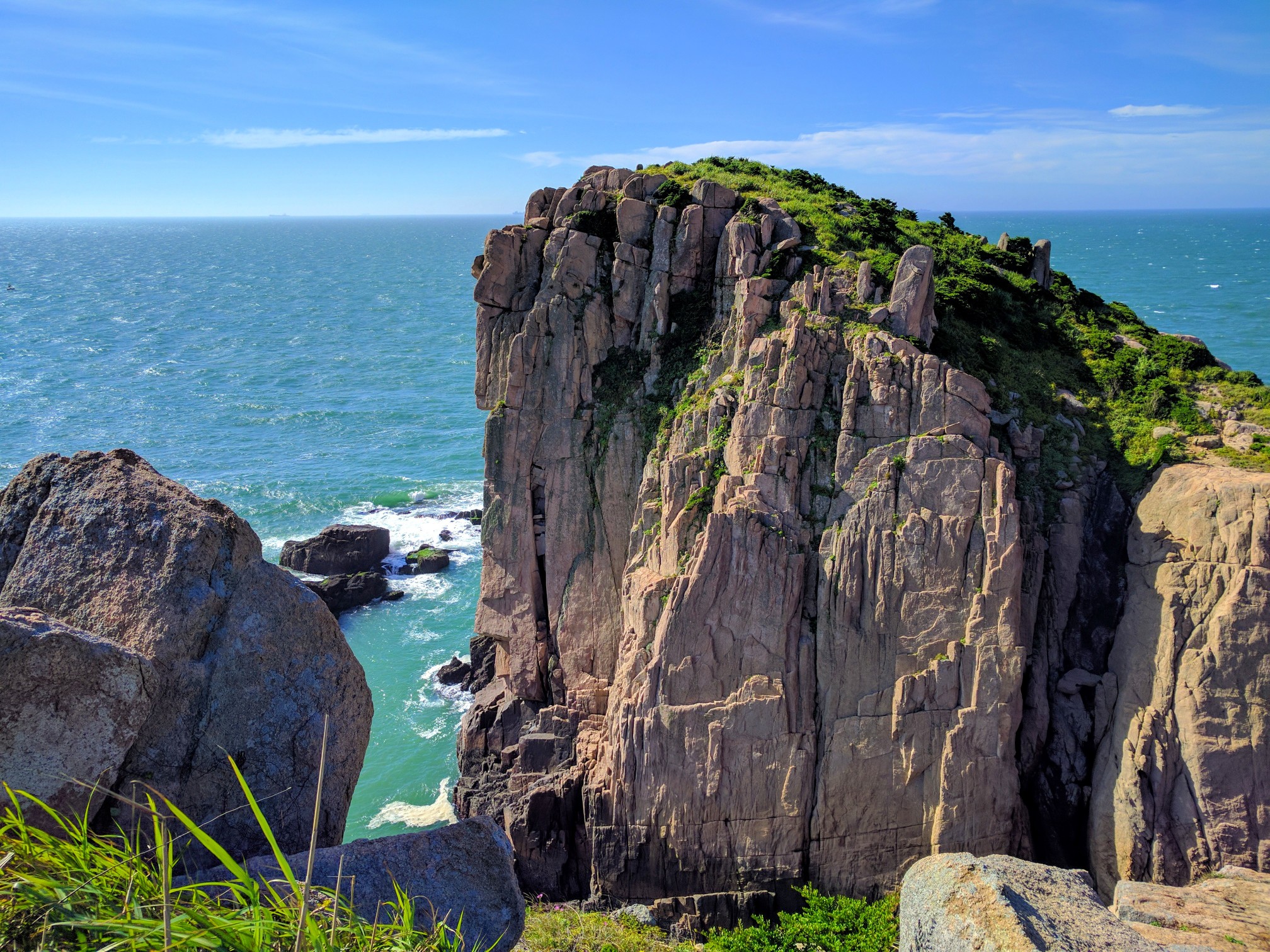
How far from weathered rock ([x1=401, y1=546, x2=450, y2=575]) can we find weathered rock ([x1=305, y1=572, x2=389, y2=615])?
280cm

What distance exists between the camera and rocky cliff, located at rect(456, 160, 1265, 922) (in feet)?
70.8

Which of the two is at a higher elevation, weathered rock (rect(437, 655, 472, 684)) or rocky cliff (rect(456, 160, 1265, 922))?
rocky cliff (rect(456, 160, 1265, 922))

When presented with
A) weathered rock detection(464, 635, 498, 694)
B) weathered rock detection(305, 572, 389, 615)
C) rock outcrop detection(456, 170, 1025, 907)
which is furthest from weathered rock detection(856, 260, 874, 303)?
weathered rock detection(305, 572, 389, 615)

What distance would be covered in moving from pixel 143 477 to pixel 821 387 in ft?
54.4

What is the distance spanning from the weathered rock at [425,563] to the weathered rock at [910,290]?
35.0m

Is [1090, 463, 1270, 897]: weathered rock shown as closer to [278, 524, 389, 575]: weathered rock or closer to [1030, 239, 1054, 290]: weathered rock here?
[1030, 239, 1054, 290]: weathered rock

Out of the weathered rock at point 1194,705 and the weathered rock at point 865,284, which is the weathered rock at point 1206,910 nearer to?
the weathered rock at point 1194,705

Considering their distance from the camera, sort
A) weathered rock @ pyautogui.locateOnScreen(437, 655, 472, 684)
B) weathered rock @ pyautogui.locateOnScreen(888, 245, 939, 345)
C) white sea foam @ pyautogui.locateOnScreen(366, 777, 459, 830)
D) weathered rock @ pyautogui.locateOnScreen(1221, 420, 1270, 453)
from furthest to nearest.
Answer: weathered rock @ pyautogui.locateOnScreen(437, 655, 472, 684)
white sea foam @ pyautogui.locateOnScreen(366, 777, 459, 830)
weathered rock @ pyautogui.locateOnScreen(888, 245, 939, 345)
weathered rock @ pyautogui.locateOnScreen(1221, 420, 1270, 453)

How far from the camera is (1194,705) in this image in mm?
19891

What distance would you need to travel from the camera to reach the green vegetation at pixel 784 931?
2016 cm

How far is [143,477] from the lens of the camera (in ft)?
41.7

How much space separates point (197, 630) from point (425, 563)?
4007cm

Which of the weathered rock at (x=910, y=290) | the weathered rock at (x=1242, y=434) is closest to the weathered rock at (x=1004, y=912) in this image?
the weathered rock at (x=1242, y=434)

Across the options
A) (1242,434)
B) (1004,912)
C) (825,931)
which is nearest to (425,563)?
(825,931)
